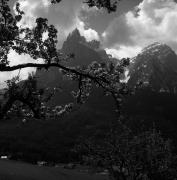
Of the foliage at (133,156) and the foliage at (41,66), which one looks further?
the foliage at (133,156)

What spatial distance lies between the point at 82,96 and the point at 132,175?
130 ft

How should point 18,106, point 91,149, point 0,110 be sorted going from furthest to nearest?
1. point 91,149
2. point 18,106
3. point 0,110

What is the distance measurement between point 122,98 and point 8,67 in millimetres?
5771

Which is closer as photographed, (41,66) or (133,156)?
(41,66)

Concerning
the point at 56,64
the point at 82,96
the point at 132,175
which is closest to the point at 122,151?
the point at 132,175

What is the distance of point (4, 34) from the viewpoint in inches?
755

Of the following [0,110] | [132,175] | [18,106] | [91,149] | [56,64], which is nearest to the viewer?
[0,110]

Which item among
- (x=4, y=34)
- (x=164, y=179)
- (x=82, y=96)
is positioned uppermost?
(x=4, y=34)

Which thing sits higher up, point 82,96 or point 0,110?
point 82,96

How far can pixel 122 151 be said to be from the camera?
63.2 m

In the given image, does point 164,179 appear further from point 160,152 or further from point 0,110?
point 0,110

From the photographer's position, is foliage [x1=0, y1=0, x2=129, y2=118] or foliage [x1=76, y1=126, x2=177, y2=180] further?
foliage [x1=76, y1=126, x2=177, y2=180]

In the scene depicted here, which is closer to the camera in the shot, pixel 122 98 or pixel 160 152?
pixel 122 98

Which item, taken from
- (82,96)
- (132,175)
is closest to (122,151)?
(132,175)
